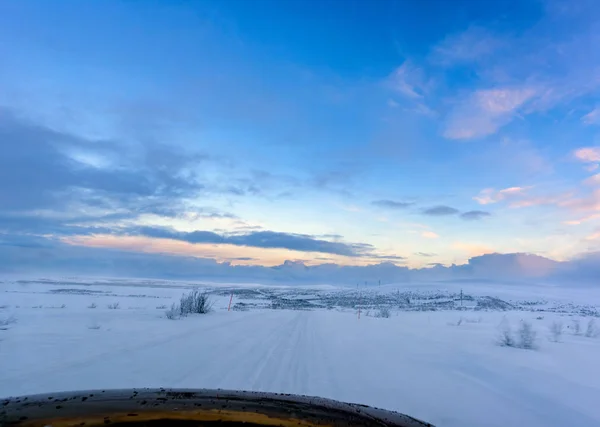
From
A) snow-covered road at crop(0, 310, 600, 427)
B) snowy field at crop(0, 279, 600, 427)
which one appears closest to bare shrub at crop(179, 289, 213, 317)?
snowy field at crop(0, 279, 600, 427)

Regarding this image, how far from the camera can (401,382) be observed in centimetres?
686

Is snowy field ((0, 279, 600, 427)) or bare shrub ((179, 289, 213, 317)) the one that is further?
bare shrub ((179, 289, 213, 317))

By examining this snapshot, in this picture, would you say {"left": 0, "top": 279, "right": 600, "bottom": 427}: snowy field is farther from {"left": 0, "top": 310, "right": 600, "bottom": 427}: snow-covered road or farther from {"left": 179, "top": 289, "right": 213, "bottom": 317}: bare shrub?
{"left": 179, "top": 289, "right": 213, "bottom": 317}: bare shrub

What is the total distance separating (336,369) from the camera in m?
7.83

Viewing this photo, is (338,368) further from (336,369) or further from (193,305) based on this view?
(193,305)

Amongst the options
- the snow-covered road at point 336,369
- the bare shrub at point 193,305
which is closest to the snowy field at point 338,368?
the snow-covered road at point 336,369

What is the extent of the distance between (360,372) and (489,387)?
7.65ft

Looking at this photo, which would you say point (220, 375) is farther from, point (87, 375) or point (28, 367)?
point (28, 367)

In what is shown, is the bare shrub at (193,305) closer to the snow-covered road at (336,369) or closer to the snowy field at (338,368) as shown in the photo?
the snowy field at (338,368)

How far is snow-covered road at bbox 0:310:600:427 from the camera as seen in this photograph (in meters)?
5.55

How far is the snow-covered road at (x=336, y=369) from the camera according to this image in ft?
18.2

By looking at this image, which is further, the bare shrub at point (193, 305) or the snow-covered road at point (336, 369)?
the bare shrub at point (193, 305)

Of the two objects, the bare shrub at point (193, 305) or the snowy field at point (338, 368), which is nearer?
the snowy field at point (338, 368)

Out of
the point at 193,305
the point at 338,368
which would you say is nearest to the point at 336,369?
the point at 338,368
